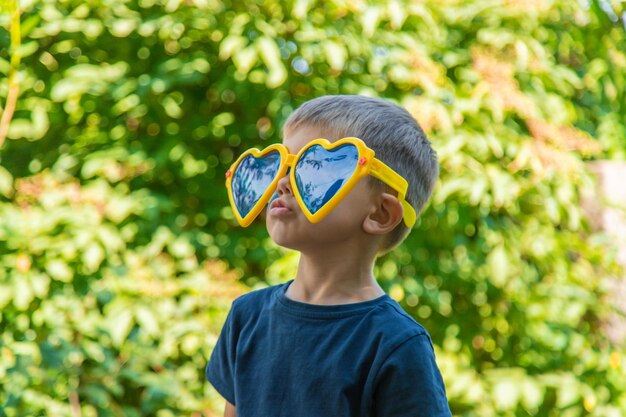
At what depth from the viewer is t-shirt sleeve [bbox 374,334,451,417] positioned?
1323 millimetres

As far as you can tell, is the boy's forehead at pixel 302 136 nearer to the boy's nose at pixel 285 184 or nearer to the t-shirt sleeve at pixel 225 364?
the boy's nose at pixel 285 184

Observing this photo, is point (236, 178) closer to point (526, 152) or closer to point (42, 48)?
point (526, 152)

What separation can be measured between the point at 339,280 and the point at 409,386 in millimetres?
230

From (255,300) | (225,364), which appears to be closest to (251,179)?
(255,300)

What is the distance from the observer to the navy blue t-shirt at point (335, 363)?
134 centimetres

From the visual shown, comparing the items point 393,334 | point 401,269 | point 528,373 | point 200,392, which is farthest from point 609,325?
point 393,334

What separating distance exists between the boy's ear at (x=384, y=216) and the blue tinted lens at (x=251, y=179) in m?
0.17

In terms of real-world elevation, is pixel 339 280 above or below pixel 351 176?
below

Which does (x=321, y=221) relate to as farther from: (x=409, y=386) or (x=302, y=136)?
(x=409, y=386)

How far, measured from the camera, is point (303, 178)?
1444 mm

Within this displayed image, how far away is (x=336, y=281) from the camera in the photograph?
1483mm

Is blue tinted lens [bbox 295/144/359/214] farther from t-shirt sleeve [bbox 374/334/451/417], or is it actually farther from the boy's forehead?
t-shirt sleeve [bbox 374/334/451/417]

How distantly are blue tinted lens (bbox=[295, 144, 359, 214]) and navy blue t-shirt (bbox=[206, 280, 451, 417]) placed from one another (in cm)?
17

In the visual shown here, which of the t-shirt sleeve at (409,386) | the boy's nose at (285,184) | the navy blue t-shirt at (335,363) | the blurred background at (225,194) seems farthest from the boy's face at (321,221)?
the blurred background at (225,194)
